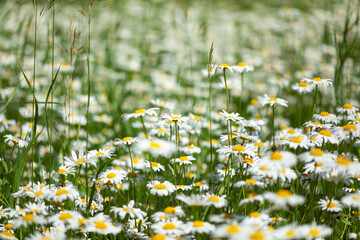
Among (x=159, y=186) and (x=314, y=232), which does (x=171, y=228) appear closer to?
(x=159, y=186)

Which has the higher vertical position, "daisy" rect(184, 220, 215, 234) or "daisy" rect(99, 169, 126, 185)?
"daisy" rect(99, 169, 126, 185)

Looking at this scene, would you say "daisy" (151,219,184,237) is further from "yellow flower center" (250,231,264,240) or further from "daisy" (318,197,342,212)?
"daisy" (318,197,342,212)

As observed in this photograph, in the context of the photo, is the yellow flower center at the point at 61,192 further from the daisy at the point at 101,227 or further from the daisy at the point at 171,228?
the daisy at the point at 171,228

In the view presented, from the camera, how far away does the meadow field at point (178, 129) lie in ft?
5.79

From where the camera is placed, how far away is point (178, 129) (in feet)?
8.11

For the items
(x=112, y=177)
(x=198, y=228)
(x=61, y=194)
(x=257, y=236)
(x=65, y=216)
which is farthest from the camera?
(x=112, y=177)

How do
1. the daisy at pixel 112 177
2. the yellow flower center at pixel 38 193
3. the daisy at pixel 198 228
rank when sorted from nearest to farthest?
the daisy at pixel 198 228
the yellow flower center at pixel 38 193
the daisy at pixel 112 177

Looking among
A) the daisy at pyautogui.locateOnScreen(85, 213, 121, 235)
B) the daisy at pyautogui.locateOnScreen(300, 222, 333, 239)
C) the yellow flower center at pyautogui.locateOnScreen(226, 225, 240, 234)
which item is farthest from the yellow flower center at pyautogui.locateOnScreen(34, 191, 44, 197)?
the daisy at pyautogui.locateOnScreen(300, 222, 333, 239)

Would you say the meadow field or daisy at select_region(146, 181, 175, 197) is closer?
the meadow field

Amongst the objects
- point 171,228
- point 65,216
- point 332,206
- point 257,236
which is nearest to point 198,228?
point 171,228

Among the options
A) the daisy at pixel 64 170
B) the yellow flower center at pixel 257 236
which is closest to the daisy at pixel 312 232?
the yellow flower center at pixel 257 236

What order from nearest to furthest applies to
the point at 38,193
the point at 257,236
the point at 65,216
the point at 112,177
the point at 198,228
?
the point at 257,236, the point at 198,228, the point at 65,216, the point at 38,193, the point at 112,177

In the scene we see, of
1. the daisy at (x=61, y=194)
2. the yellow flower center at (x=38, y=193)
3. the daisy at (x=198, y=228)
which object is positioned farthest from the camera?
the yellow flower center at (x=38, y=193)

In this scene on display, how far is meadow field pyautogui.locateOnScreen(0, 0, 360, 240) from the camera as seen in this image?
1764mm
